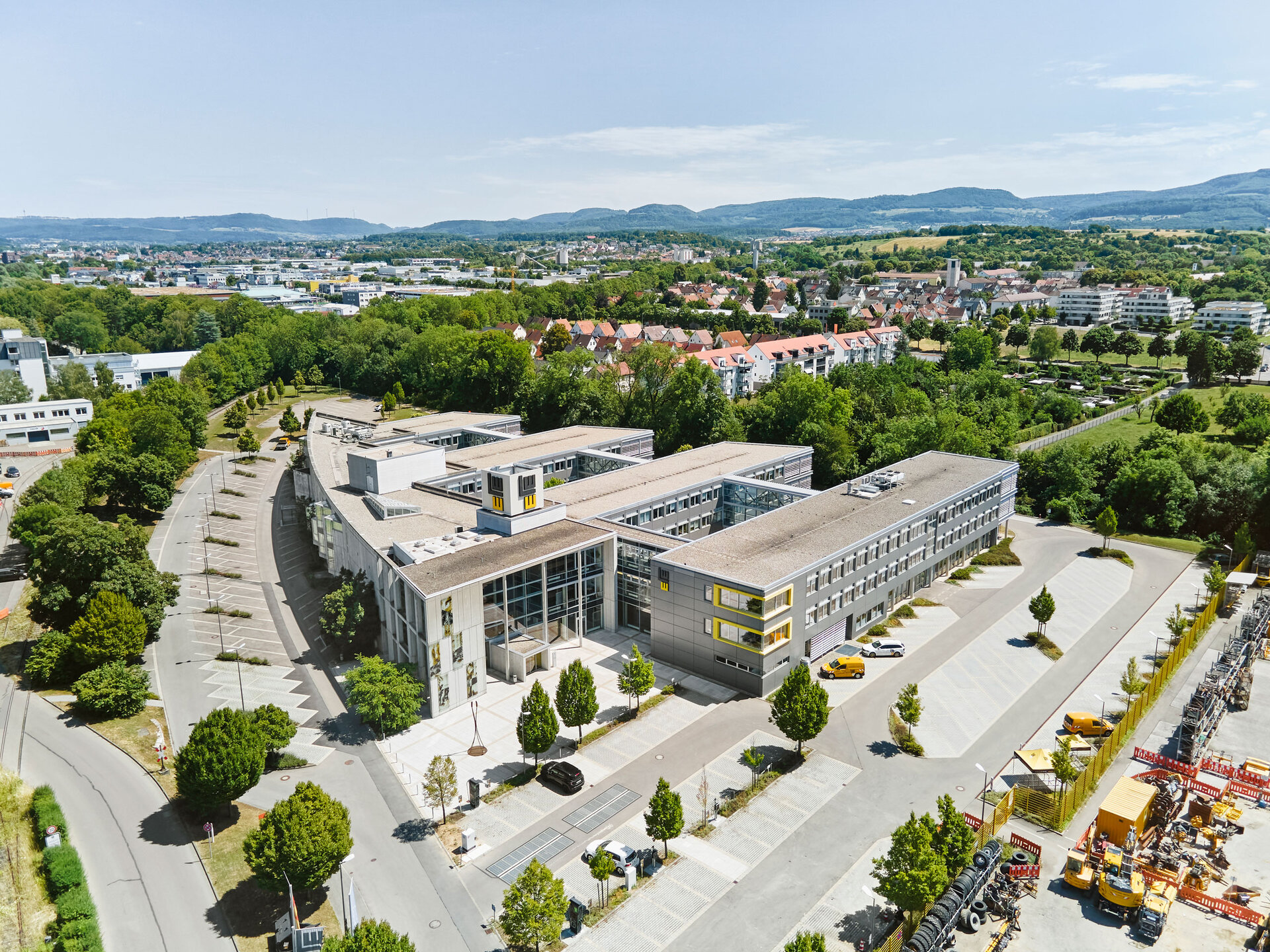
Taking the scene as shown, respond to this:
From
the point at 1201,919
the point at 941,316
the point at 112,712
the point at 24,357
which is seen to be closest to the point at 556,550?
the point at 112,712

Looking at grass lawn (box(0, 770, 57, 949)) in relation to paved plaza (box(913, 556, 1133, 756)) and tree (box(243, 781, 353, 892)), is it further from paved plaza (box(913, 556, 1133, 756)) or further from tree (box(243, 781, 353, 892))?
paved plaza (box(913, 556, 1133, 756))

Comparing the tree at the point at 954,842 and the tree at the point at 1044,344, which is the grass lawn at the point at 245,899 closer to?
the tree at the point at 954,842

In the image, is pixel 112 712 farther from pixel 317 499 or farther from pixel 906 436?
pixel 906 436

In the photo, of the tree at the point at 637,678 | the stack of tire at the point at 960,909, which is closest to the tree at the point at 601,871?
the stack of tire at the point at 960,909

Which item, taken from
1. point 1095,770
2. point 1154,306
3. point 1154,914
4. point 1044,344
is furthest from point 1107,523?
point 1154,306

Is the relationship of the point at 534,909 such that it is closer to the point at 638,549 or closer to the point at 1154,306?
the point at 638,549

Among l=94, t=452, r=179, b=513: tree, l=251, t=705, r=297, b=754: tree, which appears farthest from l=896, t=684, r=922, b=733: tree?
l=94, t=452, r=179, b=513: tree

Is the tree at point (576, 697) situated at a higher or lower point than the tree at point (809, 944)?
lower
